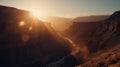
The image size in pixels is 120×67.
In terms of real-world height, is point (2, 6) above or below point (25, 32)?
above

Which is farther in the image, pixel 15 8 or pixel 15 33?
pixel 15 8

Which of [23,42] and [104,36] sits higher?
[23,42]

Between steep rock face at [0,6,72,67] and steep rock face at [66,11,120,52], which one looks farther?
steep rock face at [66,11,120,52]

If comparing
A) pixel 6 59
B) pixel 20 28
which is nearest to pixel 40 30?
pixel 20 28

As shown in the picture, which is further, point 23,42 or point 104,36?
point 104,36

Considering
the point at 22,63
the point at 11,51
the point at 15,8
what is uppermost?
the point at 15,8

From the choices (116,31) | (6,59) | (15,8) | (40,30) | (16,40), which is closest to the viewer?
(6,59)

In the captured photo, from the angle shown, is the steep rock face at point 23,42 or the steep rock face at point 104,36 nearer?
the steep rock face at point 23,42

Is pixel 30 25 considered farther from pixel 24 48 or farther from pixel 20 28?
pixel 24 48
